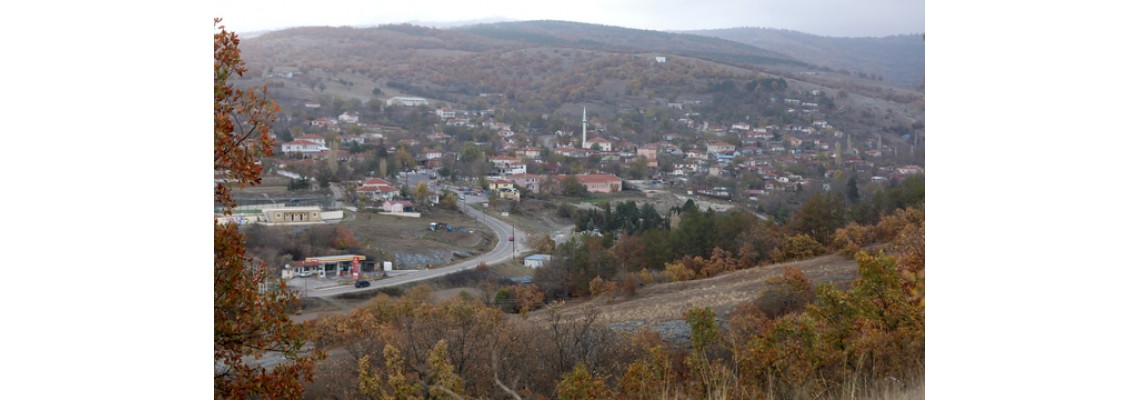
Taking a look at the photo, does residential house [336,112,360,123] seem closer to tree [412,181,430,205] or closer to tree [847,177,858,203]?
tree [412,181,430,205]

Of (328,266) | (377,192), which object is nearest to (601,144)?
(377,192)

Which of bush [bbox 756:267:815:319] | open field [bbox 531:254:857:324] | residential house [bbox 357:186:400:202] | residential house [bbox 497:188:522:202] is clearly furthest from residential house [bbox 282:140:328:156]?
bush [bbox 756:267:815:319]

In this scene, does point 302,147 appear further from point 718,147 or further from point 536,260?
point 718,147

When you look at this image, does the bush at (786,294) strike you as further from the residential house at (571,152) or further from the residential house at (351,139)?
the residential house at (351,139)

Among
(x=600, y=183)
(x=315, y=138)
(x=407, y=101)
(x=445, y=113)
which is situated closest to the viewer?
(x=600, y=183)
